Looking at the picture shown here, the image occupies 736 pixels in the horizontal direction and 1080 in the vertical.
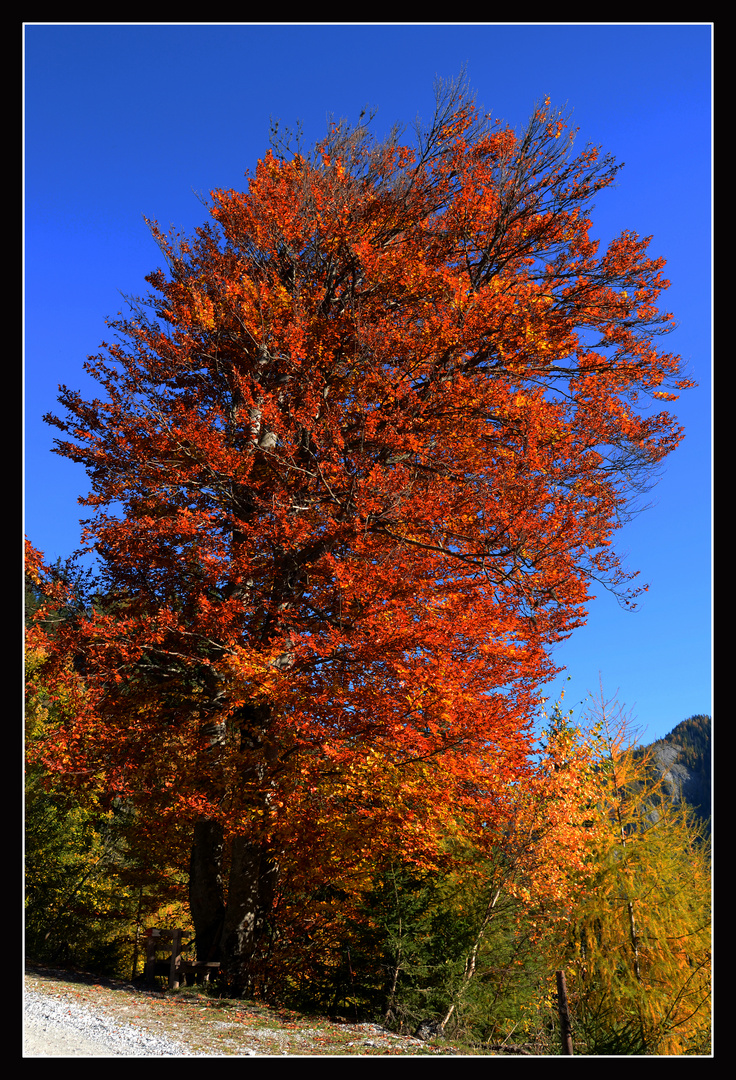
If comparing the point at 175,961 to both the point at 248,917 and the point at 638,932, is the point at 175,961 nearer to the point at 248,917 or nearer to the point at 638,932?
the point at 248,917

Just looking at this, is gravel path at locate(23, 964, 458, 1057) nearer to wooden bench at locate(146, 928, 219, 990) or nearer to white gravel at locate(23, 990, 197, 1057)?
white gravel at locate(23, 990, 197, 1057)

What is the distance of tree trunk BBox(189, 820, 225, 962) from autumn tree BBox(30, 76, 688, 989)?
5 cm

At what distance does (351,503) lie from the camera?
10766 mm

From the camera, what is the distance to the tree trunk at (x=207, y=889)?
11.9 m

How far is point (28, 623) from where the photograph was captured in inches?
494

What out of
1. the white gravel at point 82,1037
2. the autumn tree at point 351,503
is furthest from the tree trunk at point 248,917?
the white gravel at point 82,1037

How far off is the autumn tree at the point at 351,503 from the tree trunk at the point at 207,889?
0.05 metres

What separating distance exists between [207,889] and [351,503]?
7.30 m

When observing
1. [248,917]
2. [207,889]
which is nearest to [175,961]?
[248,917]

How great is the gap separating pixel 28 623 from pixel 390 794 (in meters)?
7.33

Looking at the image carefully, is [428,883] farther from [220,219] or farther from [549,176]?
[220,219]

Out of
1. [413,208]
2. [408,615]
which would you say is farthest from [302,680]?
[413,208]

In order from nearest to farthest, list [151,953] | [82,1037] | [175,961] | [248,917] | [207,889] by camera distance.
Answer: [82,1037] < [175,961] < [248,917] < [151,953] < [207,889]

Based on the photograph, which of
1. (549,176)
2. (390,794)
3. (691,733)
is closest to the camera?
(390,794)
